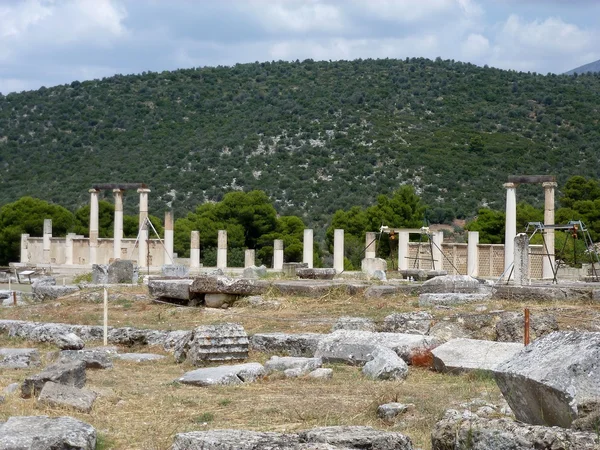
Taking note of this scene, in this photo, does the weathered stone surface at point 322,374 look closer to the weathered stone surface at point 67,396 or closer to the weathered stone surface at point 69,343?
the weathered stone surface at point 67,396

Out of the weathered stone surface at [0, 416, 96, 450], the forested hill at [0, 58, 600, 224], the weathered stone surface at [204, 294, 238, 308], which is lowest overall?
the weathered stone surface at [0, 416, 96, 450]

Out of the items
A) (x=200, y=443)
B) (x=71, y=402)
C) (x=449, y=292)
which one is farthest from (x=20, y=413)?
(x=449, y=292)

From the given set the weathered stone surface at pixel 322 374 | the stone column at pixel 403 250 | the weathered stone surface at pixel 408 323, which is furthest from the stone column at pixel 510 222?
the weathered stone surface at pixel 322 374

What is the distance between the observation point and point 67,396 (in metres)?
8.26

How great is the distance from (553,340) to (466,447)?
133 cm

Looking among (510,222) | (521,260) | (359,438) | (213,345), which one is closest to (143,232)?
(510,222)

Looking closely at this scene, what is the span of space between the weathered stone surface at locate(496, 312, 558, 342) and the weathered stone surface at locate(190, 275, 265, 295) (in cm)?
618

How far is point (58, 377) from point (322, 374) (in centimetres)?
281

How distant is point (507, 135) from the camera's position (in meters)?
70.6

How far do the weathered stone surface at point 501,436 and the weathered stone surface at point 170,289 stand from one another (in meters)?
11.7

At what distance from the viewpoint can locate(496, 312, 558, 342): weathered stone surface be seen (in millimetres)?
11992

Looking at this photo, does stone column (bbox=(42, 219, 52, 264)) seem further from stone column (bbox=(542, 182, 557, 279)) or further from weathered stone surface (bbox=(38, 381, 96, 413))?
weathered stone surface (bbox=(38, 381, 96, 413))

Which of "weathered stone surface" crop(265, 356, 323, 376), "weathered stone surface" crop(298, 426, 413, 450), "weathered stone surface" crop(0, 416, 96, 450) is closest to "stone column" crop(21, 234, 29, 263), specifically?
"weathered stone surface" crop(265, 356, 323, 376)

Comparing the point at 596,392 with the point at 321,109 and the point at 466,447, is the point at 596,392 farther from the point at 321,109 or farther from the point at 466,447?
the point at 321,109
